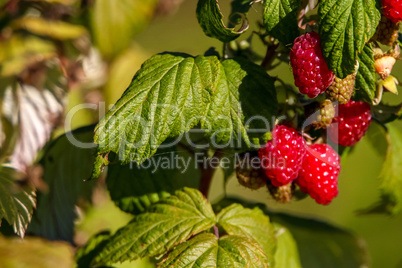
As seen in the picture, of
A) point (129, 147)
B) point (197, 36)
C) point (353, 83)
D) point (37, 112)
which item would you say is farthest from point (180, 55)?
point (197, 36)

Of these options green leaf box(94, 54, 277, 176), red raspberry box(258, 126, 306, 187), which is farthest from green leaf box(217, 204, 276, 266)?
green leaf box(94, 54, 277, 176)

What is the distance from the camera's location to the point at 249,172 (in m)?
1.19

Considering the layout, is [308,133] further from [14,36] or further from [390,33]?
[14,36]

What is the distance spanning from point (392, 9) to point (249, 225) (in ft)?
1.79

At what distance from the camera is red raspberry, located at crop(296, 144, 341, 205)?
1.18m

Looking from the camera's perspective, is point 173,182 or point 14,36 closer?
point 173,182

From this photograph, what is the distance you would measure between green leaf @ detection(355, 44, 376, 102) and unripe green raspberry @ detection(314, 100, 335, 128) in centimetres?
7

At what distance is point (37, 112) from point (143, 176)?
62cm

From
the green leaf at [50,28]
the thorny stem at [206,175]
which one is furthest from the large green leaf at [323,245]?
the green leaf at [50,28]

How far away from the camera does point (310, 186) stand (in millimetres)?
1212

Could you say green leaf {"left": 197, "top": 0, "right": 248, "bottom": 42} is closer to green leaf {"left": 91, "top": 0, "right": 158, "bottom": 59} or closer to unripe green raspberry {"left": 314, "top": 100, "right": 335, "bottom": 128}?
unripe green raspberry {"left": 314, "top": 100, "right": 335, "bottom": 128}

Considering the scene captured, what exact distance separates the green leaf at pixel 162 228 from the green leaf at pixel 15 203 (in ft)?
0.58

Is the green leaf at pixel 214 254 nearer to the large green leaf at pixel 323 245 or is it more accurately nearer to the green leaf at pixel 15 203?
the green leaf at pixel 15 203

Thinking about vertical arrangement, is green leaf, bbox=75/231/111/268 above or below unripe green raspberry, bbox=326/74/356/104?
below
